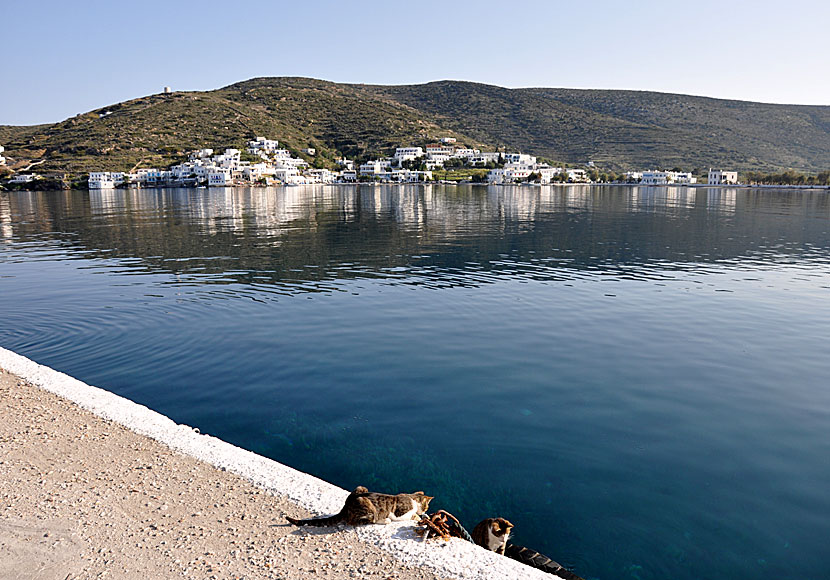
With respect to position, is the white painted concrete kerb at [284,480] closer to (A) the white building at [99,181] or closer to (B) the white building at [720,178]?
(A) the white building at [99,181]

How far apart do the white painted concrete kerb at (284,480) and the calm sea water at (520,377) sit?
1815 mm

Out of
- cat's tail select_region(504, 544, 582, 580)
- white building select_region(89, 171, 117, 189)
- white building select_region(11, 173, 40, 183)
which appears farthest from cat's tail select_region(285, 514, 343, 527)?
white building select_region(11, 173, 40, 183)

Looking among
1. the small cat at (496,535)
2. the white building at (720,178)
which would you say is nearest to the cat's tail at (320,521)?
the small cat at (496,535)

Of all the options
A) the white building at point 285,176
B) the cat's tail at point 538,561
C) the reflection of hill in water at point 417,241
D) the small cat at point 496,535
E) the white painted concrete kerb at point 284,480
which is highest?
the white building at point 285,176

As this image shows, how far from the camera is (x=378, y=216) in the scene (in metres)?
71.7

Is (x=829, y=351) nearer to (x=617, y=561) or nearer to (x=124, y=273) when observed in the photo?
(x=617, y=561)

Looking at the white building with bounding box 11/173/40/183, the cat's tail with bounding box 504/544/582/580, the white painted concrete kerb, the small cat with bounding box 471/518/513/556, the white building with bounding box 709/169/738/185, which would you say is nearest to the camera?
the white painted concrete kerb

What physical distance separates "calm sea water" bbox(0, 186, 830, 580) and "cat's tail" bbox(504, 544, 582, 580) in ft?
3.04

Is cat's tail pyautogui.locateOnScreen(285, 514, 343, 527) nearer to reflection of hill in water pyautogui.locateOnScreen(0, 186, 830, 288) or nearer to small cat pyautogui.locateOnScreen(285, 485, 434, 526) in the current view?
small cat pyautogui.locateOnScreen(285, 485, 434, 526)

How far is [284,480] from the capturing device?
28.3ft

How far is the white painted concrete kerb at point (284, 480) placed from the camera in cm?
667

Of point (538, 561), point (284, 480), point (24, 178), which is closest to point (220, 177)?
point (24, 178)

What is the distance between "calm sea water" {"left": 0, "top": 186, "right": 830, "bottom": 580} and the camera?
9641 mm

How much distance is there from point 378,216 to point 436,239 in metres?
25.4
